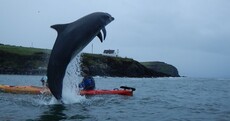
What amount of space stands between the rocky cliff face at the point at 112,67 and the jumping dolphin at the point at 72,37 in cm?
10924

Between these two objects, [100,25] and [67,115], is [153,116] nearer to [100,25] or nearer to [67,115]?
[67,115]

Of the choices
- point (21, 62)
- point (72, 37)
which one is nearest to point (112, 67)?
point (21, 62)

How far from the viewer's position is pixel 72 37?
55.4 ft

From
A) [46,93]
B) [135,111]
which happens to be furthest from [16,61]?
[135,111]

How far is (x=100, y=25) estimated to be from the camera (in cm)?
1677

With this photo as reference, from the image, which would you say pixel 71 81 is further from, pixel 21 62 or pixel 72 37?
pixel 21 62

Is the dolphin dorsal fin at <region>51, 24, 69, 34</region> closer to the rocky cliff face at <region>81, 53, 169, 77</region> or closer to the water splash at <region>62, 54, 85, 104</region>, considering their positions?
the water splash at <region>62, 54, 85, 104</region>

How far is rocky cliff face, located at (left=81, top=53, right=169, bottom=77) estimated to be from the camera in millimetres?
131363

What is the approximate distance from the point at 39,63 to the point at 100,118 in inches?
4379

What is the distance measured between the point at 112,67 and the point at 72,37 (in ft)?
403

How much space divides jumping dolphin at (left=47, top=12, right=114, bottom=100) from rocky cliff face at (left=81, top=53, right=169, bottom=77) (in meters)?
109

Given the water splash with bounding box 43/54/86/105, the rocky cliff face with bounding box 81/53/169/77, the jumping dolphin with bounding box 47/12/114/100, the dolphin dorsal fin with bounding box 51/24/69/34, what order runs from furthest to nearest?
the rocky cliff face with bounding box 81/53/169/77 → the water splash with bounding box 43/54/86/105 → the dolphin dorsal fin with bounding box 51/24/69/34 → the jumping dolphin with bounding box 47/12/114/100

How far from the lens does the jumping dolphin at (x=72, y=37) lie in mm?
16766

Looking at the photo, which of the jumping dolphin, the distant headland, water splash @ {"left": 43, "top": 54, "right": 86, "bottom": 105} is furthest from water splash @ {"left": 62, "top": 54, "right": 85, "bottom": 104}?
the distant headland
